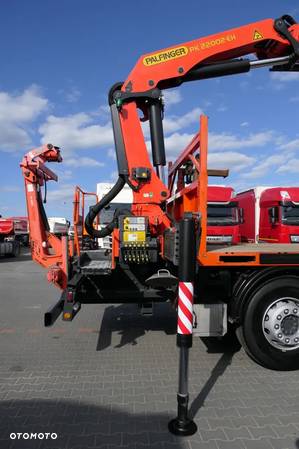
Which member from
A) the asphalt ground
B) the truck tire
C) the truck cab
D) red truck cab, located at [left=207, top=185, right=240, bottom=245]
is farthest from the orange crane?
red truck cab, located at [left=207, top=185, right=240, bottom=245]

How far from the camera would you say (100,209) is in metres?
5.71

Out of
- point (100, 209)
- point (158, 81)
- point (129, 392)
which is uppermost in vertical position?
point (158, 81)

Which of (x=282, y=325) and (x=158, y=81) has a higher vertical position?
(x=158, y=81)

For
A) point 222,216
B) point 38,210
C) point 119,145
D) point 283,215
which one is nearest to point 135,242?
point 119,145

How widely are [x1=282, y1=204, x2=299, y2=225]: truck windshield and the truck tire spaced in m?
6.26

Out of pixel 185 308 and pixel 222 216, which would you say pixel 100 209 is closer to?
pixel 185 308

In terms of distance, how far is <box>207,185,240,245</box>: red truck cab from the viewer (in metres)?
12.4

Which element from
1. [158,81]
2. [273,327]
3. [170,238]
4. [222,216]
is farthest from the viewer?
[222,216]

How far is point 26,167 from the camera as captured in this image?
6.24 meters

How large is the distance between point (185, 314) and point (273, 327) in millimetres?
1809

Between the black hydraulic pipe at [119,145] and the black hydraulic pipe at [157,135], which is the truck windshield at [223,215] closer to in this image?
the black hydraulic pipe at [157,135]

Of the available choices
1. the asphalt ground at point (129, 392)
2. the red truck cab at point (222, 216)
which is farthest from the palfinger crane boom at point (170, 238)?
the red truck cab at point (222, 216)

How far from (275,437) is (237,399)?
28.1 inches

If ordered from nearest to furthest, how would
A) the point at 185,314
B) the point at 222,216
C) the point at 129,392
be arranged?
1. the point at 185,314
2. the point at 129,392
3. the point at 222,216
